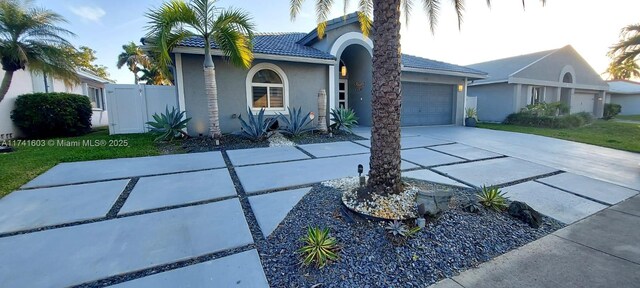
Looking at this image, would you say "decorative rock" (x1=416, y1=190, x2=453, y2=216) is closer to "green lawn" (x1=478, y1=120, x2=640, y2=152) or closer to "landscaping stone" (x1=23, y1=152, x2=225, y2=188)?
"landscaping stone" (x1=23, y1=152, x2=225, y2=188)

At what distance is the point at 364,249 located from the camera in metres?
2.75

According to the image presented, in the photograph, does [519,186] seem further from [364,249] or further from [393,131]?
[364,249]

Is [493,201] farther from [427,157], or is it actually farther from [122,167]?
[122,167]

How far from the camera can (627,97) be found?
3030cm

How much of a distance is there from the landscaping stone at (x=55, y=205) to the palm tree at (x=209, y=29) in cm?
412

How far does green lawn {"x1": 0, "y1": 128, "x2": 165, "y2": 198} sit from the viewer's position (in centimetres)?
493

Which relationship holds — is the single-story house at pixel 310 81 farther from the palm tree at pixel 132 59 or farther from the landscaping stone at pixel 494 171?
the palm tree at pixel 132 59

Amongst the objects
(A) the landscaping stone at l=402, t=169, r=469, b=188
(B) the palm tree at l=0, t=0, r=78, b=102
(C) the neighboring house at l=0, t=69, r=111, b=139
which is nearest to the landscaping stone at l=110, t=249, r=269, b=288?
(A) the landscaping stone at l=402, t=169, r=469, b=188

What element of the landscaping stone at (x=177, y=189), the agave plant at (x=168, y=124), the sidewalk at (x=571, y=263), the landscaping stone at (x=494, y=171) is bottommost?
the sidewalk at (x=571, y=263)

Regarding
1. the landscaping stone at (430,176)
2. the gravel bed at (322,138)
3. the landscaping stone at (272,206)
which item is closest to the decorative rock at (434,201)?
the landscaping stone at (430,176)

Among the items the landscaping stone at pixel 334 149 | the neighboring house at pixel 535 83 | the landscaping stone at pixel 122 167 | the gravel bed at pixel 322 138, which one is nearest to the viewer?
the landscaping stone at pixel 122 167

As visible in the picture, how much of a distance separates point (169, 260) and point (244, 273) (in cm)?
80

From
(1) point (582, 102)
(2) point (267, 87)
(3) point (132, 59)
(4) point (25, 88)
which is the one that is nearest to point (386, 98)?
(2) point (267, 87)

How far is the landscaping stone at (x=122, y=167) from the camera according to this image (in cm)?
496
